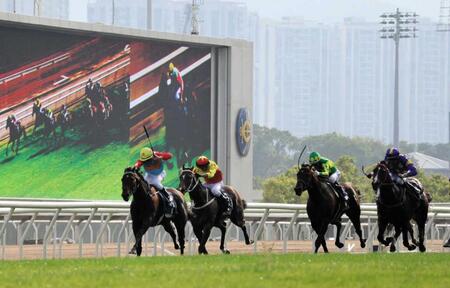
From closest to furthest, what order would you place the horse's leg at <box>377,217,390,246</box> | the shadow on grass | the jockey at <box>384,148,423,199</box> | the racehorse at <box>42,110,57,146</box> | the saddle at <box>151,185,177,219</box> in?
1. the saddle at <box>151,185,177,219</box>
2. the horse's leg at <box>377,217,390,246</box>
3. the jockey at <box>384,148,423,199</box>
4. the shadow on grass
5. the racehorse at <box>42,110,57,146</box>

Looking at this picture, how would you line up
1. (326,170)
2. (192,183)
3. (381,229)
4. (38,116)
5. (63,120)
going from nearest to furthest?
1. (192,183)
2. (381,229)
3. (326,170)
4. (38,116)
5. (63,120)

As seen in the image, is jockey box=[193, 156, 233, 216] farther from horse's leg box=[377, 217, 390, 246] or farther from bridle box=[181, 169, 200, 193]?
horse's leg box=[377, 217, 390, 246]

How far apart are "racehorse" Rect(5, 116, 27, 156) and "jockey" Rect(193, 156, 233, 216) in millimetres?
12093

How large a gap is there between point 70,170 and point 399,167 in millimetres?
14583

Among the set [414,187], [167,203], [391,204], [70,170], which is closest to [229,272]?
[167,203]

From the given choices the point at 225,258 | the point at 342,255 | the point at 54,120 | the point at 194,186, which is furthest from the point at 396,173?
the point at 54,120

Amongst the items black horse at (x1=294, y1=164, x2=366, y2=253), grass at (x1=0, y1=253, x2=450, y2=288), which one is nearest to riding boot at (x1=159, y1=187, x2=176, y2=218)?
black horse at (x1=294, y1=164, x2=366, y2=253)

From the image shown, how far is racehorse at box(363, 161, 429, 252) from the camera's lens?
2119 centimetres

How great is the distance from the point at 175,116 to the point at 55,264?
73.6ft

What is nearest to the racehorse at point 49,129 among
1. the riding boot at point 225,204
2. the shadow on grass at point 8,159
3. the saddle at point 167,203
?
the shadow on grass at point 8,159

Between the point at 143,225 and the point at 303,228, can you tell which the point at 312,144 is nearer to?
the point at 303,228

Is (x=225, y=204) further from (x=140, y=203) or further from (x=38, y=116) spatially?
(x=38, y=116)

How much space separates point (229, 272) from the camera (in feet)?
46.9

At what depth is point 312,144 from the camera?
483ft
